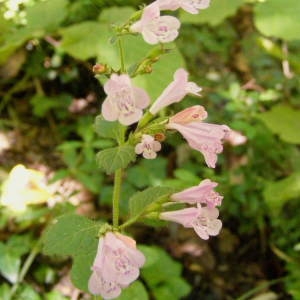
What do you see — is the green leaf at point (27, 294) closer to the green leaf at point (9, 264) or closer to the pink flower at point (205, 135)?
the green leaf at point (9, 264)

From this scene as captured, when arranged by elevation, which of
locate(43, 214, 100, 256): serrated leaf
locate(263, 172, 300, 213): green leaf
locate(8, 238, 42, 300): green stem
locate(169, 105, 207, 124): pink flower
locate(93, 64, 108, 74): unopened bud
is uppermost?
locate(93, 64, 108, 74): unopened bud

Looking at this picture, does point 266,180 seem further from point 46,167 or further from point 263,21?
point 46,167

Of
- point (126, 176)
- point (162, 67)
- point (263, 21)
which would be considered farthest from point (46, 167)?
point (263, 21)

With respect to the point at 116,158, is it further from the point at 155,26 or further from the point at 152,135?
the point at 155,26

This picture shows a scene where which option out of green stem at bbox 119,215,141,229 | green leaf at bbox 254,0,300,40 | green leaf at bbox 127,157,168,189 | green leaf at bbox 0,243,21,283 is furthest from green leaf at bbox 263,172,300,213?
green stem at bbox 119,215,141,229

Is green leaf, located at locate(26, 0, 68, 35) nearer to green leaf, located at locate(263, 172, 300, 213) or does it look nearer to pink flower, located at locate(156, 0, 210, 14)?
green leaf, located at locate(263, 172, 300, 213)

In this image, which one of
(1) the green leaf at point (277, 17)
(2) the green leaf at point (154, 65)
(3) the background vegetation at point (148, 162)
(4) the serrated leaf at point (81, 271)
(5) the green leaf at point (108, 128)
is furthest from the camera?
(1) the green leaf at point (277, 17)

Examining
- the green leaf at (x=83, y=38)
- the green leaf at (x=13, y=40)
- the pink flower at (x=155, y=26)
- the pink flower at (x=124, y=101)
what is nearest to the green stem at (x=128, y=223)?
the pink flower at (x=124, y=101)
